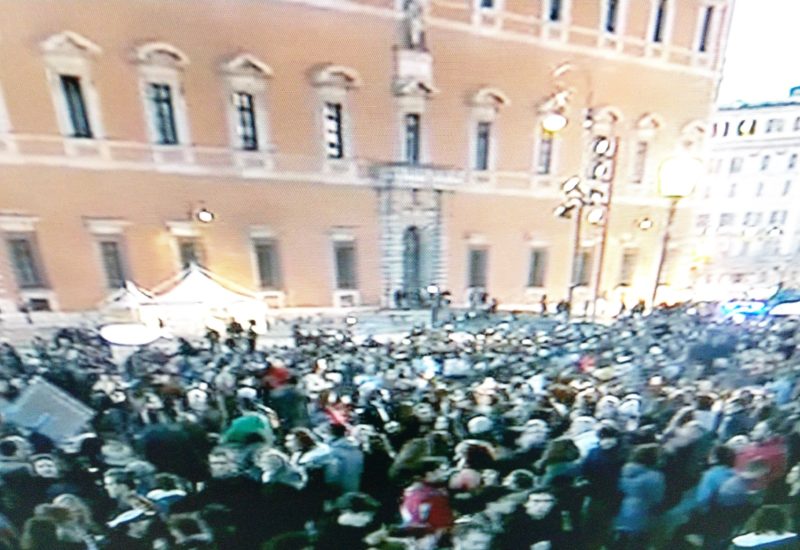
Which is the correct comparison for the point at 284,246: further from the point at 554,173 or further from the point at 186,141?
the point at 554,173

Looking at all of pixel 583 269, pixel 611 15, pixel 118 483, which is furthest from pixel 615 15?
pixel 118 483

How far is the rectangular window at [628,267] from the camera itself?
1.00 m

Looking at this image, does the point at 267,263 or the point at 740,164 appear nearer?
the point at 267,263

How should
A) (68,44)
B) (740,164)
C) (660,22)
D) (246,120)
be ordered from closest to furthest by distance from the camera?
(68,44) < (246,120) < (660,22) < (740,164)

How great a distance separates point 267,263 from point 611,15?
823 mm

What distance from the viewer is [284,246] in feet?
2.79

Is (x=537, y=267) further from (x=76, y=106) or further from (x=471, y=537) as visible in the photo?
(x=76, y=106)

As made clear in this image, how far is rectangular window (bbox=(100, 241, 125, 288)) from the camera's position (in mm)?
769

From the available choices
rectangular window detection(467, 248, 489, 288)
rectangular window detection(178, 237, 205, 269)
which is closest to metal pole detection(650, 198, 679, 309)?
rectangular window detection(467, 248, 489, 288)

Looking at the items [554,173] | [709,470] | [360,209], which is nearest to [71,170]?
[360,209]

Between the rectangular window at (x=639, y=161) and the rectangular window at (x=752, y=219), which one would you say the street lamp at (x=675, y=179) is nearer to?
the rectangular window at (x=639, y=161)

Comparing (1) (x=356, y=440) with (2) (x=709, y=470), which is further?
(2) (x=709, y=470)

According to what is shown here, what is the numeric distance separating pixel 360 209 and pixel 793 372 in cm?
115

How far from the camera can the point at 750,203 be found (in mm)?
1035
